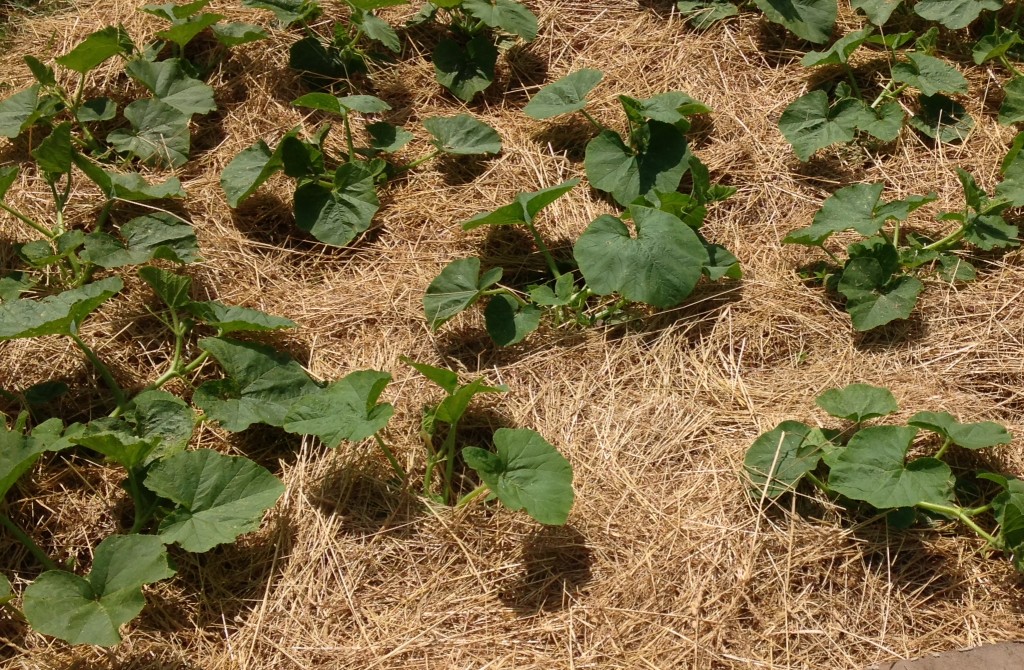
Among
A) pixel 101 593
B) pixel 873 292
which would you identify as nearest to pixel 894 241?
pixel 873 292

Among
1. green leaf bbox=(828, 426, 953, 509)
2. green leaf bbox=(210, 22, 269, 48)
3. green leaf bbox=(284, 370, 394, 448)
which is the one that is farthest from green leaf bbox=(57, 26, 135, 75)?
green leaf bbox=(828, 426, 953, 509)

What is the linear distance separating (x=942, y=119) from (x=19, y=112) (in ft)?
9.95

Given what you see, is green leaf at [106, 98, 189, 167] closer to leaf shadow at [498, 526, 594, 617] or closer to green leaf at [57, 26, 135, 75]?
green leaf at [57, 26, 135, 75]

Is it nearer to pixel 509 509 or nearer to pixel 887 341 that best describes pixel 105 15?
pixel 509 509

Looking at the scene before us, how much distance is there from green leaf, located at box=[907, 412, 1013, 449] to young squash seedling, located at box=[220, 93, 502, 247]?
1489 mm

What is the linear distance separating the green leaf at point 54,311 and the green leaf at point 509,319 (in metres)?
0.99

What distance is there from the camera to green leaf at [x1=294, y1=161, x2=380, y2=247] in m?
2.78

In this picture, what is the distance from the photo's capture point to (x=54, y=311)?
2.41 metres

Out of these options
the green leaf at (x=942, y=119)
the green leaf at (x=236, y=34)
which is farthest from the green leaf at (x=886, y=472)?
the green leaf at (x=236, y=34)

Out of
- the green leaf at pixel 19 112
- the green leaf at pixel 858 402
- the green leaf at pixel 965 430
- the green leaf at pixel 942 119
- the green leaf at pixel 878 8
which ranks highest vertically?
the green leaf at pixel 19 112

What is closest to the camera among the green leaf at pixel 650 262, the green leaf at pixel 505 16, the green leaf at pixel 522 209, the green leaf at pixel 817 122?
the green leaf at pixel 650 262

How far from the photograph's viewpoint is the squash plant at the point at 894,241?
8.49 ft

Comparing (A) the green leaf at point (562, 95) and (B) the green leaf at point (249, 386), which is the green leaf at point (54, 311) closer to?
(B) the green leaf at point (249, 386)

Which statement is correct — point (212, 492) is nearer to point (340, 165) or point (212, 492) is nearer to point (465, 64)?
point (340, 165)
